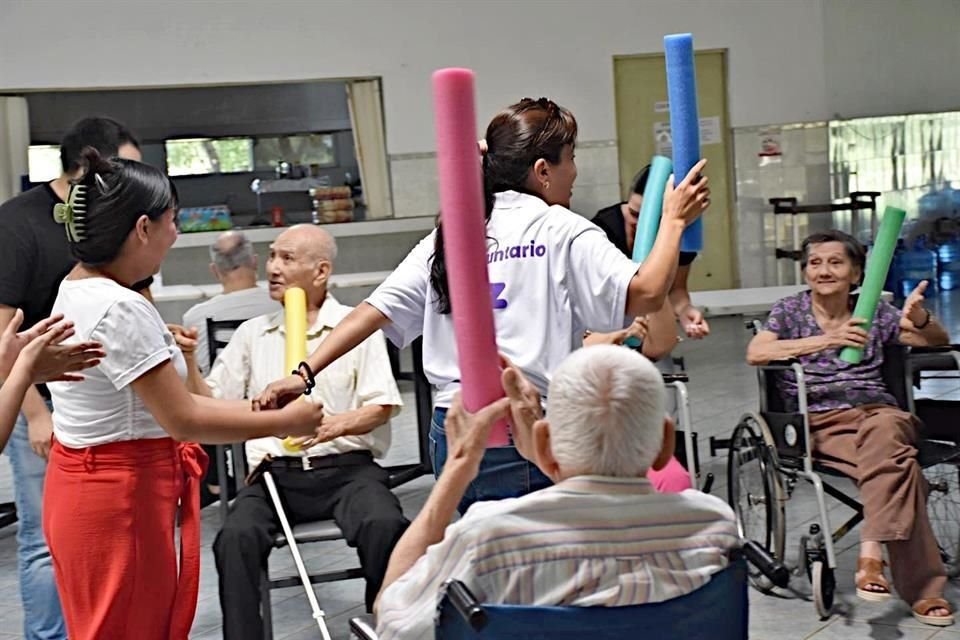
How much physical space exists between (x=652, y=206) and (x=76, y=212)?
1139 mm

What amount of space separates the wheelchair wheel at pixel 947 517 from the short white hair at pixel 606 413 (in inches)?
101

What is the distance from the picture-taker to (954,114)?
12.3 metres

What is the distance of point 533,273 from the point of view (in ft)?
8.44

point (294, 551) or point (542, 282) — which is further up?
point (542, 282)

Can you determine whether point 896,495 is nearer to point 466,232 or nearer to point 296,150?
point 466,232

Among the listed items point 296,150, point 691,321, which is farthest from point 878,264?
point 296,150

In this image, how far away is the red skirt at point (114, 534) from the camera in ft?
8.43

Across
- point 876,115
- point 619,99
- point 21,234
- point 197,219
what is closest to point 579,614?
point 21,234

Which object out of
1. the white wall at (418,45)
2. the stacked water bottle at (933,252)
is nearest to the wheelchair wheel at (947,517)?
the white wall at (418,45)

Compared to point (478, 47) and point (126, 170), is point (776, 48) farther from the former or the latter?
point (126, 170)

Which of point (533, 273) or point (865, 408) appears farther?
point (865, 408)

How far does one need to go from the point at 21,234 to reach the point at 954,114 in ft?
35.7

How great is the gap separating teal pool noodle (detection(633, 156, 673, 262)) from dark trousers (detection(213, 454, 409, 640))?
128 cm

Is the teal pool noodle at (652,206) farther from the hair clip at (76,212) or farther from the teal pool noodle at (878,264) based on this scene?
the hair clip at (76,212)
